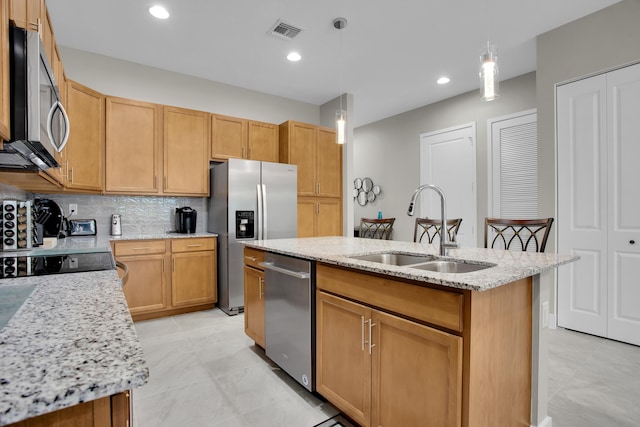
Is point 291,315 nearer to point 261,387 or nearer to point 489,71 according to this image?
point 261,387

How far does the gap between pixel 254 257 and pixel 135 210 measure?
2097mm

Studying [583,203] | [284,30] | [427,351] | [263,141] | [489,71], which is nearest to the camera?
[427,351]

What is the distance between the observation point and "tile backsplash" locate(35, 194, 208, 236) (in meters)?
3.52

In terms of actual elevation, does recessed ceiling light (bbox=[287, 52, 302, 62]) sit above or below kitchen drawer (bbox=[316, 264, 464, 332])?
above

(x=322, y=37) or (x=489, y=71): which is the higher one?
(x=322, y=37)

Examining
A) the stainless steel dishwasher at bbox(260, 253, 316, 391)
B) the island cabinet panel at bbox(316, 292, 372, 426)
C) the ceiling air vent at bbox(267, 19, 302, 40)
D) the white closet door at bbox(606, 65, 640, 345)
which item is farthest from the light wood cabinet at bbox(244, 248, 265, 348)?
the white closet door at bbox(606, 65, 640, 345)

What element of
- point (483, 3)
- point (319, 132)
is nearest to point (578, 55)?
Result: point (483, 3)

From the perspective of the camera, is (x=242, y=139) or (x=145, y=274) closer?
(x=145, y=274)

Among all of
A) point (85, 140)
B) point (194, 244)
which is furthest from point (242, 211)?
point (85, 140)

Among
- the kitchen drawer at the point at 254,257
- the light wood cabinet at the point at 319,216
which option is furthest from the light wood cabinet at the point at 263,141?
the kitchen drawer at the point at 254,257

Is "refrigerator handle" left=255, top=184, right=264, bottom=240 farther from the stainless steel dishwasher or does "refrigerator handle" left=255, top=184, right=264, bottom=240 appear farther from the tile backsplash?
the stainless steel dishwasher

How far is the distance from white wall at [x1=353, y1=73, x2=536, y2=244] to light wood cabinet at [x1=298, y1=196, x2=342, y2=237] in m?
1.35

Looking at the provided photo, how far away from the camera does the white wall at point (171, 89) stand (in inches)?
138

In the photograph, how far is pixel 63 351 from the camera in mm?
630
